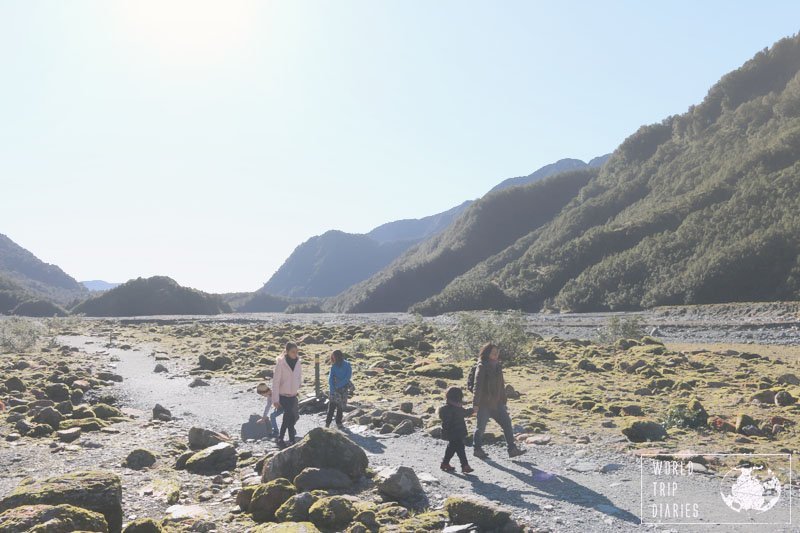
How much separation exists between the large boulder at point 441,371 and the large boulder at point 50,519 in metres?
13.5

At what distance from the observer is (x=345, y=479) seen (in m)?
7.99

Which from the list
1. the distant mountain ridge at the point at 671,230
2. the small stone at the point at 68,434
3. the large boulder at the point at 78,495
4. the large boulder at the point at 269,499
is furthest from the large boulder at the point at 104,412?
the distant mountain ridge at the point at 671,230

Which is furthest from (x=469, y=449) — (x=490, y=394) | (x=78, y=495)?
(x=78, y=495)

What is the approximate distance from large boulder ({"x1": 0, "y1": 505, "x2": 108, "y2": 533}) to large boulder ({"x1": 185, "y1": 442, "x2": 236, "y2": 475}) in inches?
126

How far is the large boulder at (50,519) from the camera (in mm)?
5512

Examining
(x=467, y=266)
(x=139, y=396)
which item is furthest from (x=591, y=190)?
(x=139, y=396)

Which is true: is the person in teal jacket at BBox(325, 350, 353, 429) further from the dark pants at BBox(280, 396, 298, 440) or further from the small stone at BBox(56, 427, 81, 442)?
the small stone at BBox(56, 427, 81, 442)

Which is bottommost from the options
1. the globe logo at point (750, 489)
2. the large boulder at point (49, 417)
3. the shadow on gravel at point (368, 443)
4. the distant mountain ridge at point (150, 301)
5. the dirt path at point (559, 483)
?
the shadow on gravel at point (368, 443)

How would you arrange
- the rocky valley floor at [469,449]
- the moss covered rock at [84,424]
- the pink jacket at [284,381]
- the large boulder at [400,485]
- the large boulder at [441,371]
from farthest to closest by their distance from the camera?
the large boulder at [441,371] < the moss covered rock at [84,424] < the pink jacket at [284,381] < the large boulder at [400,485] < the rocky valley floor at [469,449]

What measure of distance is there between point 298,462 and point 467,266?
131894mm

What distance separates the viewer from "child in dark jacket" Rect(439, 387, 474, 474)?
8.39 meters

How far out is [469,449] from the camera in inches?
392

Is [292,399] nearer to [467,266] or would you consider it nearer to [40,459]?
[40,459]

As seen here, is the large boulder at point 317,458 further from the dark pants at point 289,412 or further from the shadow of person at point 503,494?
the dark pants at point 289,412
